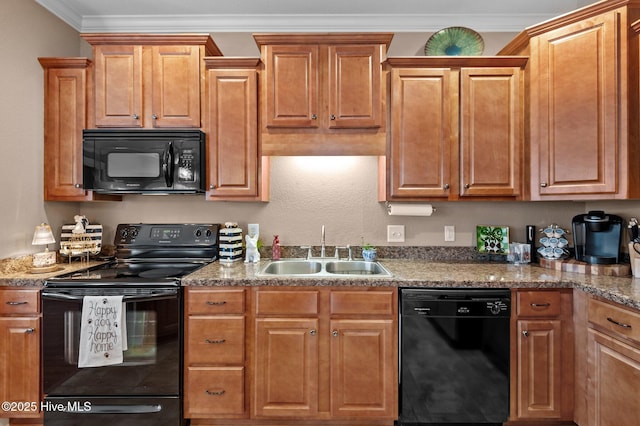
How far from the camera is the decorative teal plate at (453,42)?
96.3 inches

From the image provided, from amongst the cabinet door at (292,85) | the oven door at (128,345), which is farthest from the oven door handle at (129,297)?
the cabinet door at (292,85)

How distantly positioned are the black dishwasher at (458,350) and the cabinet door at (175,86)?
1.93 metres

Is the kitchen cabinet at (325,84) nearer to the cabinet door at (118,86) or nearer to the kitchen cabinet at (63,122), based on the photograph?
the cabinet door at (118,86)

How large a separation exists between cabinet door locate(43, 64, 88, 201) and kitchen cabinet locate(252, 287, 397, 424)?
1.67 m

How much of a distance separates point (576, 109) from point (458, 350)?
5.26ft

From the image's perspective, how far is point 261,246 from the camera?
2609 mm

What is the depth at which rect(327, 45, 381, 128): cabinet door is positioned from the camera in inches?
89.0

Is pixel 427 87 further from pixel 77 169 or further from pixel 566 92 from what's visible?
pixel 77 169

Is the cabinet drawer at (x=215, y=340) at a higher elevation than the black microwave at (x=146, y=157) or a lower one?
lower

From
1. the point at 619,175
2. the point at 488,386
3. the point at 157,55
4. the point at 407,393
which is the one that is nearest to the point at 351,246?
the point at 407,393

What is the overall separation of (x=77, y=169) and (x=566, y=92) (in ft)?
10.8

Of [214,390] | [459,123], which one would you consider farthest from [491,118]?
[214,390]

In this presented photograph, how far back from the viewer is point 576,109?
6.53ft

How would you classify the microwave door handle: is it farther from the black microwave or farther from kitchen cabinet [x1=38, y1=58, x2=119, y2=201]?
kitchen cabinet [x1=38, y1=58, x2=119, y2=201]
